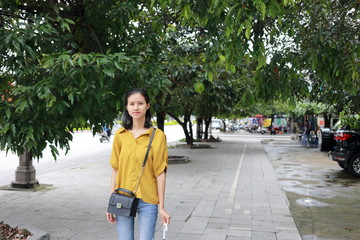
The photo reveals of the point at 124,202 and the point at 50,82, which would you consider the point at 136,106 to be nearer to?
the point at 124,202

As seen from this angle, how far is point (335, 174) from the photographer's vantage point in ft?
40.7

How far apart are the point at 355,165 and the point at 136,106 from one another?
415 inches

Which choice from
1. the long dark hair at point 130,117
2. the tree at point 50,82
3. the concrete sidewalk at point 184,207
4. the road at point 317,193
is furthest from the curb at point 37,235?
the road at point 317,193

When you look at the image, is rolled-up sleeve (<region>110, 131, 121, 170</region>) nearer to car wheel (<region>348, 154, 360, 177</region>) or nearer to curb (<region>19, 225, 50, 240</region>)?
curb (<region>19, 225, 50, 240</region>)

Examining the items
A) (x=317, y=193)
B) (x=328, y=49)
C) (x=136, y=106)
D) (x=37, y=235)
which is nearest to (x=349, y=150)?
(x=317, y=193)

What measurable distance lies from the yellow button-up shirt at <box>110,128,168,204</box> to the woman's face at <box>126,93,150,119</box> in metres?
0.15

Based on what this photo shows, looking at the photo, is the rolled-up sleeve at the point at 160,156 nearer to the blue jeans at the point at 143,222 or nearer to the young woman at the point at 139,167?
the young woman at the point at 139,167

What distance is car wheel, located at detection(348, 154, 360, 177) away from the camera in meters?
11.7

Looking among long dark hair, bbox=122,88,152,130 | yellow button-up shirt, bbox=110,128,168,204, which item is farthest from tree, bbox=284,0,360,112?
yellow button-up shirt, bbox=110,128,168,204

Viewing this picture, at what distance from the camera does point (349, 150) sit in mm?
11812

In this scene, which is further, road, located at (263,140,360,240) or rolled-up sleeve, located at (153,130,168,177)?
road, located at (263,140,360,240)

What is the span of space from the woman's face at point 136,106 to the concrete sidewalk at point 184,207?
9.51 ft

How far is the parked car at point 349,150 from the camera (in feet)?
38.5

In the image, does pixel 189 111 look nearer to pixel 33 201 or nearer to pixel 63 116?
pixel 33 201
